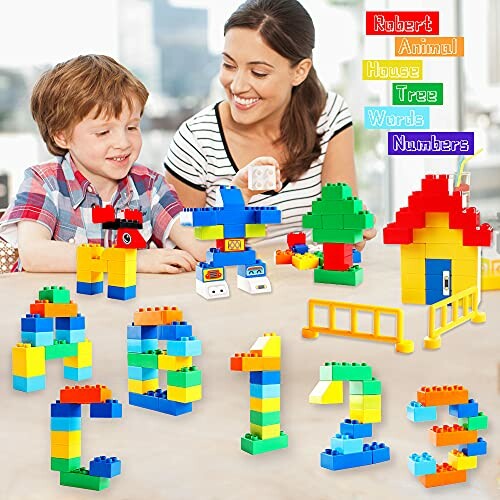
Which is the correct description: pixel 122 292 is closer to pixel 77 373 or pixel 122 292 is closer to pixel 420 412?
pixel 77 373

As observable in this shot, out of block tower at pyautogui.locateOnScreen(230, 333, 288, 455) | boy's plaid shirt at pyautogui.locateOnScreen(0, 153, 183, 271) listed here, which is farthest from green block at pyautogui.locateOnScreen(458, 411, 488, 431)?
boy's plaid shirt at pyautogui.locateOnScreen(0, 153, 183, 271)

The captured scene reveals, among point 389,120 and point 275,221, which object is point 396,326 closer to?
point 275,221

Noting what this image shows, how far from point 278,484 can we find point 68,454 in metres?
0.13

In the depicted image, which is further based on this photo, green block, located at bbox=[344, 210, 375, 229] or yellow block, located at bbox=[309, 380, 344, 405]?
green block, located at bbox=[344, 210, 375, 229]

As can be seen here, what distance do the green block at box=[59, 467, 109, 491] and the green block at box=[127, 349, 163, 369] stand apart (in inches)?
Answer: 4.8

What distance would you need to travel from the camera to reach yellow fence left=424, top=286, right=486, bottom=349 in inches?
29.3

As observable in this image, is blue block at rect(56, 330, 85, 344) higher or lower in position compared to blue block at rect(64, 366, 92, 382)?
higher

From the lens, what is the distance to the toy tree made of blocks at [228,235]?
85 cm

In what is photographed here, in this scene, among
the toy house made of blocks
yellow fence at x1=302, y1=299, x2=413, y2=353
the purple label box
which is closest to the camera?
yellow fence at x1=302, y1=299, x2=413, y2=353

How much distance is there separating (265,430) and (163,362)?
95 millimetres

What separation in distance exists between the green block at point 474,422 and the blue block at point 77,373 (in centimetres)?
29

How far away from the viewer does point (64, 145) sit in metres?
1.23

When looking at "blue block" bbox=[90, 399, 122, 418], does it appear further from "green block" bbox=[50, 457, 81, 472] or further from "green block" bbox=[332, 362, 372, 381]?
"green block" bbox=[332, 362, 372, 381]

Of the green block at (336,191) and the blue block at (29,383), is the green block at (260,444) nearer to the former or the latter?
the blue block at (29,383)
